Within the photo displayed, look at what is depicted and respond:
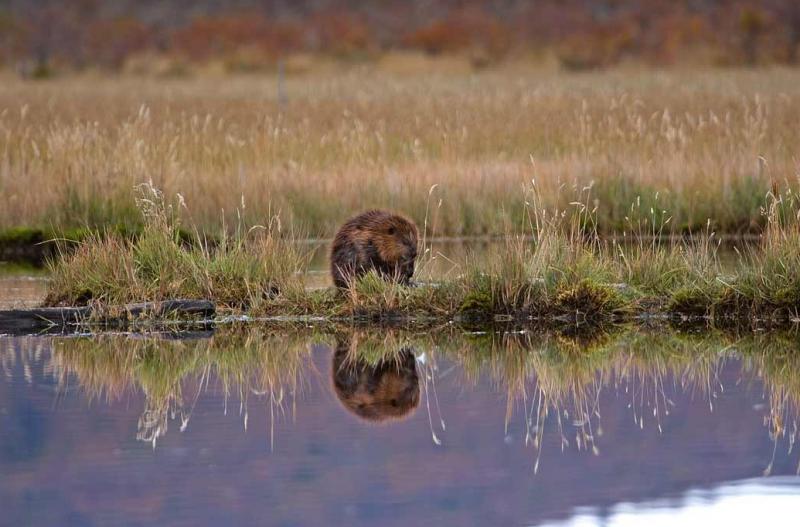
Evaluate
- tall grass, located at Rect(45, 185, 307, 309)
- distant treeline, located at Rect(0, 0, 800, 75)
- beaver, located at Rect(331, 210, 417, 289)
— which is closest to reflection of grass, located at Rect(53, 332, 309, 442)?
tall grass, located at Rect(45, 185, 307, 309)

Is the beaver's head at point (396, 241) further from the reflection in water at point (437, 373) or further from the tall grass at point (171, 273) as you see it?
the reflection in water at point (437, 373)

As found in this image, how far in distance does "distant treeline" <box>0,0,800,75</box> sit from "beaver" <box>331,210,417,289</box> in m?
49.3

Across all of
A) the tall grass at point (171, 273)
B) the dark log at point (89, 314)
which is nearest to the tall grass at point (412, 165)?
the tall grass at point (171, 273)


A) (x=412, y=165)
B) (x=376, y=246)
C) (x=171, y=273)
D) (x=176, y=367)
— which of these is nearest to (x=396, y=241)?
(x=376, y=246)

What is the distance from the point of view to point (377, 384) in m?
8.88

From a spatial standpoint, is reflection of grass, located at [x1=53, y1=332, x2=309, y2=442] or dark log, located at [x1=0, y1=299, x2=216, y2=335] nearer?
reflection of grass, located at [x1=53, y1=332, x2=309, y2=442]

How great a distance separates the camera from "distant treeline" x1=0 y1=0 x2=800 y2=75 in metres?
68.9

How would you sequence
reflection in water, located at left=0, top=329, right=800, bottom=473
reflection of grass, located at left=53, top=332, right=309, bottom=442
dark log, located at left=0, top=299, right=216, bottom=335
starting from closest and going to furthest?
1. reflection in water, located at left=0, top=329, right=800, bottom=473
2. reflection of grass, located at left=53, top=332, right=309, bottom=442
3. dark log, located at left=0, top=299, right=216, bottom=335

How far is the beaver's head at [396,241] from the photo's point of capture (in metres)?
11.2

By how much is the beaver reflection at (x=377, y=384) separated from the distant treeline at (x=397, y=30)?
51251mm

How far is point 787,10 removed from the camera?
7212cm

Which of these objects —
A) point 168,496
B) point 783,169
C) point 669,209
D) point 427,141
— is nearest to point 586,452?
Answer: point 168,496

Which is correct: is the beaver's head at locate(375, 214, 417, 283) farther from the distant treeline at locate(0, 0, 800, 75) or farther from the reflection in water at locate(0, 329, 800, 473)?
the distant treeline at locate(0, 0, 800, 75)

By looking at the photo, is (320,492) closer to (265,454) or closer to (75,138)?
(265,454)
